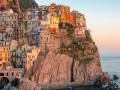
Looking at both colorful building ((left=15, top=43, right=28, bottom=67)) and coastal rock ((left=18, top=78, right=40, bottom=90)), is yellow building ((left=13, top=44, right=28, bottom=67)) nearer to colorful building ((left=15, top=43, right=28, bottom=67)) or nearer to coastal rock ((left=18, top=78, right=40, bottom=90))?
colorful building ((left=15, top=43, right=28, bottom=67))

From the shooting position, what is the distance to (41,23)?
82812 millimetres

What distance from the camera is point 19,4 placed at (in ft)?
368

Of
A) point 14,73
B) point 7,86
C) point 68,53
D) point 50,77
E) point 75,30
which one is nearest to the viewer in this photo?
point 7,86

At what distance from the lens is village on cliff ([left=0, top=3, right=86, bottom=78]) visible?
77.2m

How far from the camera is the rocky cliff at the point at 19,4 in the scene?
102 metres

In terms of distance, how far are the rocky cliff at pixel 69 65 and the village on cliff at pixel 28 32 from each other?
7.50 feet

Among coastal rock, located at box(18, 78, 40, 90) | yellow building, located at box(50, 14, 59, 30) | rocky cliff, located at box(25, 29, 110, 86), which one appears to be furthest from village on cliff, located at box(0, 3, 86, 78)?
coastal rock, located at box(18, 78, 40, 90)

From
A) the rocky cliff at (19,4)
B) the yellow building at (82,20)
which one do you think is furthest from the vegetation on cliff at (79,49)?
the rocky cliff at (19,4)

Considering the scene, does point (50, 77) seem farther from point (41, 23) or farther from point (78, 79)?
point (41, 23)

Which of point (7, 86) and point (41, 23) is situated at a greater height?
point (41, 23)

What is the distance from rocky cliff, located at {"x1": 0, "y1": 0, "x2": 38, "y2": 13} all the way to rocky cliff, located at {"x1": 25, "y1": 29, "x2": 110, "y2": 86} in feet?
75.8

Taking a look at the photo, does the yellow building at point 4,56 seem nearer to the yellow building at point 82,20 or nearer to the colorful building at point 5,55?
the colorful building at point 5,55

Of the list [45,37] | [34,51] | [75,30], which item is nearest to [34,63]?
[34,51]

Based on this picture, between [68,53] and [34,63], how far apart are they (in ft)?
38.3
